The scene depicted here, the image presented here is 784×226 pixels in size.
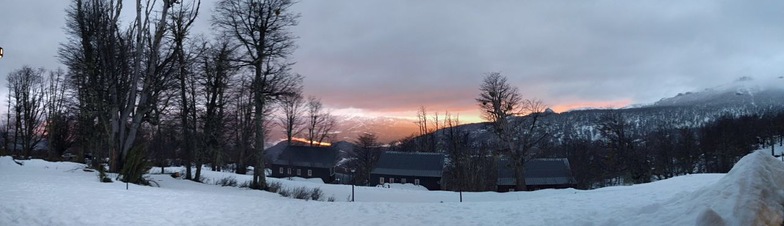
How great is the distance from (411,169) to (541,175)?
1488 centimetres

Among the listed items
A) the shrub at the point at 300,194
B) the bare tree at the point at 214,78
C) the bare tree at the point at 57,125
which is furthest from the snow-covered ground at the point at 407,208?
the bare tree at the point at 57,125

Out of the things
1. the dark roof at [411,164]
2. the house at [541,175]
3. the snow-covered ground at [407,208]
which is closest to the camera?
the snow-covered ground at [407,208]

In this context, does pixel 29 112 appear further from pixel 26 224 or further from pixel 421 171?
pixel 26 224

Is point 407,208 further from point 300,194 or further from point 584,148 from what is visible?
point 584,148

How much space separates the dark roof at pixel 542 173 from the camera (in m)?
53.1

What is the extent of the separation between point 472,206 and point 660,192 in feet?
17.0

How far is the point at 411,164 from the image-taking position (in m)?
54.8

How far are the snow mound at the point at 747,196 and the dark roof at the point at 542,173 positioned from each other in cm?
4477

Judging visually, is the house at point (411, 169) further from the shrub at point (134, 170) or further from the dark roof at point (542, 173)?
the shrub at point (134, 170)

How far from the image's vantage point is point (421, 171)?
53.9 m

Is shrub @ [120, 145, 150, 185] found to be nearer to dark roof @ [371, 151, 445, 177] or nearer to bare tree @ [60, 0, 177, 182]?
bare tree @ [60, 0, 177, 182]

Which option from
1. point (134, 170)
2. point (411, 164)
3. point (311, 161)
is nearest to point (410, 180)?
point (411, 164)

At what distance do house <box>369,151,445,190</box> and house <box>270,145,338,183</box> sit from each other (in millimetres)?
6917

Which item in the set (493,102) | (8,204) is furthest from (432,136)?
(8,204)
